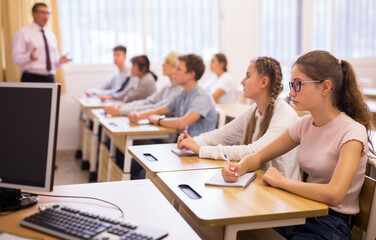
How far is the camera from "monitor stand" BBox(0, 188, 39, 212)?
135 cm

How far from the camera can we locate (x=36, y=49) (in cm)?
462

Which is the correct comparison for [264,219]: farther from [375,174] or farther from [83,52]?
[83,52]

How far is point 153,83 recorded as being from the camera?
471cm

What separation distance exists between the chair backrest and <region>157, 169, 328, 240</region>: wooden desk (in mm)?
298

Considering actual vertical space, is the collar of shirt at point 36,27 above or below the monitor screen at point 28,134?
above

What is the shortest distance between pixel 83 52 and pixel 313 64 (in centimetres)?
457

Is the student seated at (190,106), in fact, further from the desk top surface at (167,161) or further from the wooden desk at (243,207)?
the wooden desk at (243,207)

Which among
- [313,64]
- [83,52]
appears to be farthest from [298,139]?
[83,52]

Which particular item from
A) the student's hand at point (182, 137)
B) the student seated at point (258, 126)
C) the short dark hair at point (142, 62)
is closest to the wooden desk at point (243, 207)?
the student seated at point (258, 126)

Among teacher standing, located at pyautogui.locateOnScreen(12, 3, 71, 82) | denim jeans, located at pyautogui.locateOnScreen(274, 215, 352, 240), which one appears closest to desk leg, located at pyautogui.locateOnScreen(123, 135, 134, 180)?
denim jeans, located at pyautogui.locateOnScreen(274, 215, 352, 240)

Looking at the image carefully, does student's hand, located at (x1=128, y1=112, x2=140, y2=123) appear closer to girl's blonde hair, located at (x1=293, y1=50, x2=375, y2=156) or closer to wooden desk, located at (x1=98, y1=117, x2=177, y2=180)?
wooden desk, located at (x1=98, y1=117, x2=177, y2=180)

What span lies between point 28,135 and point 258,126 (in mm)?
1287

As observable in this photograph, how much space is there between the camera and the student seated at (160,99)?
3.63 meters

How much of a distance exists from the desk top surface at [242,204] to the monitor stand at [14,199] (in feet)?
1.61
